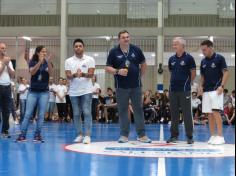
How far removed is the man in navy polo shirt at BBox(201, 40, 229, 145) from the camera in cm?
719

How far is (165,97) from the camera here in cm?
1697

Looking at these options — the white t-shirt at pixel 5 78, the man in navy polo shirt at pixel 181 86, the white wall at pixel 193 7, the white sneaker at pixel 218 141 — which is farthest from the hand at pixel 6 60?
the white wall at pixel 193 7

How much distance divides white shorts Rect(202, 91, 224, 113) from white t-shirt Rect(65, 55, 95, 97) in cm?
190

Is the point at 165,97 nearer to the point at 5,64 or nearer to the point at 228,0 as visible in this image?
the point at 228,0

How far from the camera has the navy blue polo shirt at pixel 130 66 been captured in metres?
7.12

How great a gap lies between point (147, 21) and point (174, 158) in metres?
16.6

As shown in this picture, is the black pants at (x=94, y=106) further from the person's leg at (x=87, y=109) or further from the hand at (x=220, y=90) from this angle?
the hand at (x=220, y=90)

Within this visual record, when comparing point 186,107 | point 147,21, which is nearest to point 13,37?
point 147,21

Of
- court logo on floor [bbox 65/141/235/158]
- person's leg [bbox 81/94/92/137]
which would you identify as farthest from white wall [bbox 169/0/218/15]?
court logo on floor [bbox 65/141/235/158]

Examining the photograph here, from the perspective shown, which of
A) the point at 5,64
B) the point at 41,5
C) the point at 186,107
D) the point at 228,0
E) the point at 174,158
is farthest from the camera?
the point at 41,5

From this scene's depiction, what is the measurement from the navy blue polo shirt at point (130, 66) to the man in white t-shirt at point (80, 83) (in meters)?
0.38

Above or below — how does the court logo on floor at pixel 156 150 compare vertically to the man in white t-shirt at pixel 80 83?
below

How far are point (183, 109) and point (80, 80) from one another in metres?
1.72

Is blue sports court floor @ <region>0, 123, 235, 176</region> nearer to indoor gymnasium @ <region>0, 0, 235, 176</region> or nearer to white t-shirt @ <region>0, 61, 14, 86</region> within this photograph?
indoor gymnasium @ <region>0, 0, 235, 176</region>
